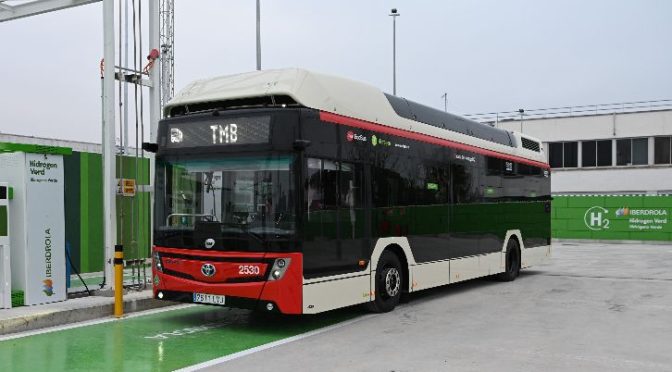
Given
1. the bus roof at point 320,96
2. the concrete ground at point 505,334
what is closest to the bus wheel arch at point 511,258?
the concrete ground at point 505,334

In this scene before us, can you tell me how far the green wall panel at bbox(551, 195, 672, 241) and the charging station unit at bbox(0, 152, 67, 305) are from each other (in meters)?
26.6

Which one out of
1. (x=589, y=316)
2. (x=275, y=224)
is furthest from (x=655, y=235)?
(x=275, y=224)

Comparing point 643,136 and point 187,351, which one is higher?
point 643,136

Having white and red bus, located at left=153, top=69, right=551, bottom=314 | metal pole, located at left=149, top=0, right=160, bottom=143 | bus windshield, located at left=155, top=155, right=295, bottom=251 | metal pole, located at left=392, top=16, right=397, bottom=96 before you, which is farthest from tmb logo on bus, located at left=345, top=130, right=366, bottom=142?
metal pole, located at left=392, top=16, right=397, bottom=96

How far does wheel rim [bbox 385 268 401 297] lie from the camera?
33.5 feet

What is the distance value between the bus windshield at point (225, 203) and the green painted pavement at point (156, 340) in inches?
44.0

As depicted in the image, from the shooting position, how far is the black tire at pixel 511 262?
49.0 ft

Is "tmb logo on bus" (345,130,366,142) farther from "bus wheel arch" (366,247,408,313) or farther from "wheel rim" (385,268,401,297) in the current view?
"wheel rim" (385,268,401,297)

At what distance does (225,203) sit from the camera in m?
8.59

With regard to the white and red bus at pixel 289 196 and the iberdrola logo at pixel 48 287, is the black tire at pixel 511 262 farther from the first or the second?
the iberdrola logo at pixel 48 287

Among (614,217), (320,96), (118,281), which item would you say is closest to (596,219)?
(614,217)

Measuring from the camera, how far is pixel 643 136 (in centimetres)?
4050

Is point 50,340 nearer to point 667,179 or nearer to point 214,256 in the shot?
point 214,256

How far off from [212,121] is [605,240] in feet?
88.2
